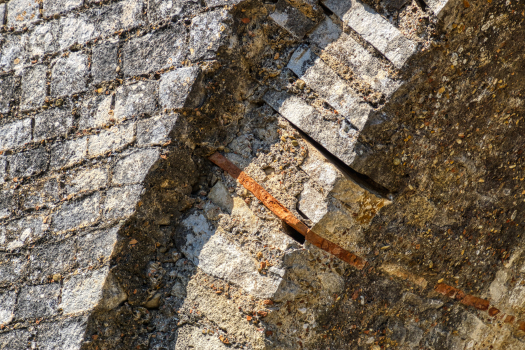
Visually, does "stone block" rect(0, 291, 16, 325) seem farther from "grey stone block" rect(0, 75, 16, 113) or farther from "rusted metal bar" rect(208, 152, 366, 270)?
"rusted metal bar" rect(208, 152, 366, 270)

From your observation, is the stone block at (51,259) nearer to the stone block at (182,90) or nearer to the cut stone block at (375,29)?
the stone block at (182,90)

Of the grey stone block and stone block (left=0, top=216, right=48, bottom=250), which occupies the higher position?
the grey stone block

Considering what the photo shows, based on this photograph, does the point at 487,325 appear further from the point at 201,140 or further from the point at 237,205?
the point at 201,140

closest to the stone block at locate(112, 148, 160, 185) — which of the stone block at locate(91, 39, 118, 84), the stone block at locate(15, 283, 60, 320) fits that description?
the stone block at locate(91, 39, 118, 84)

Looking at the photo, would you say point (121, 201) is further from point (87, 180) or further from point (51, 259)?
point (51, 259)

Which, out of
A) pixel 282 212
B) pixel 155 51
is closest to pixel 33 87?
pixel 155 51

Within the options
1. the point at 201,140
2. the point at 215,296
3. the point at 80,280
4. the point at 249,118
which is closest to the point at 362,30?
the point at 249,118
